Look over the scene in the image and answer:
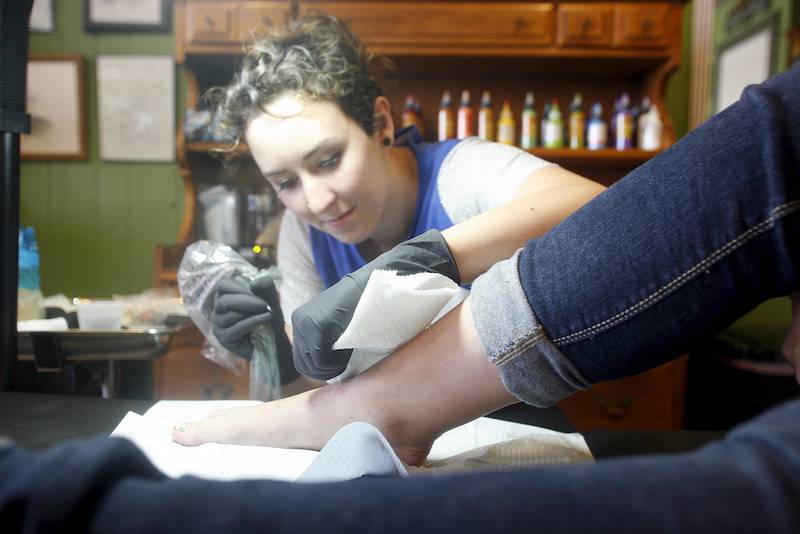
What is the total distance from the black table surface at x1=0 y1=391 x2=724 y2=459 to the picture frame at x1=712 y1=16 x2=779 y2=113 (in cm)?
152

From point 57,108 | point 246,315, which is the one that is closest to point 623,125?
point 246,315

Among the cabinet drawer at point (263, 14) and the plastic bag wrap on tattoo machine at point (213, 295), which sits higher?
the cabinet drawer at point (263, 14)

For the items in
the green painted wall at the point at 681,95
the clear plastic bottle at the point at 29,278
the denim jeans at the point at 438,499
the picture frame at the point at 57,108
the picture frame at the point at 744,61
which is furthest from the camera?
the green painted wall at the point at 681,95

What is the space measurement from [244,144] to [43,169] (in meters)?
1.48

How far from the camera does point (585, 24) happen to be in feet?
5.14

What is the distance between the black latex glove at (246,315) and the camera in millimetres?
630

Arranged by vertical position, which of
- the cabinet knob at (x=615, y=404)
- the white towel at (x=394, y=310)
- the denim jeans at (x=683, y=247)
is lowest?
the cabinet knob at (x=615, y=404)

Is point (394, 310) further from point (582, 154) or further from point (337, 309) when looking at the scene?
point (582, 154)

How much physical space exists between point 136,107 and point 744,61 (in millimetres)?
1970

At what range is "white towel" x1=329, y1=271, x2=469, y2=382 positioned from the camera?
1.53 ft

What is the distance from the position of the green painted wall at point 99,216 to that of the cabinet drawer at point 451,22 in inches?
31.8

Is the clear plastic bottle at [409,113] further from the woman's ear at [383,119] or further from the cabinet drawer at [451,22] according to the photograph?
the woman's ear at [383,119]

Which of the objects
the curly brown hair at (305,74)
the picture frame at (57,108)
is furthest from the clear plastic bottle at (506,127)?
the picture frame at (57,108)

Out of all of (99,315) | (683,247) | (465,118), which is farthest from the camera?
(465,118)
